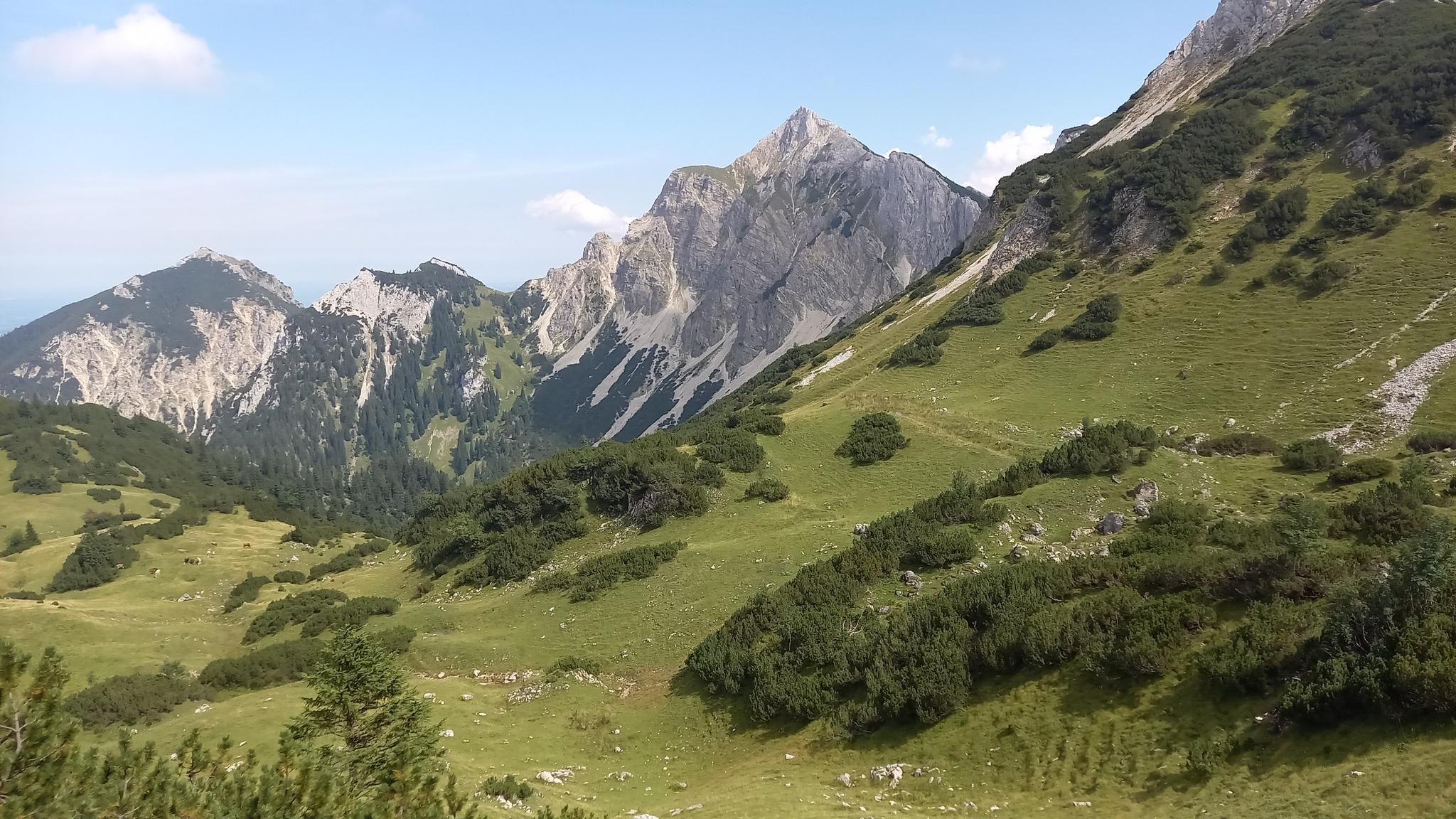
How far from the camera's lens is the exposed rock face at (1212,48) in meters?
107

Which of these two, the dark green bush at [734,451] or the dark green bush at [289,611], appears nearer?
the dark green bush at [289,611]

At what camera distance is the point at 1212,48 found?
116625 millimetres

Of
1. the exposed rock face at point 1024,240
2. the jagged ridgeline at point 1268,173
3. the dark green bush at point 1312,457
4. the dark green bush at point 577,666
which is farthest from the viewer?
the exposed rock face at point 1024,240

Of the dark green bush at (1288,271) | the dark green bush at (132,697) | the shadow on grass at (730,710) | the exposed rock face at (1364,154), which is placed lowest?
the shadow on grass at (730,710)

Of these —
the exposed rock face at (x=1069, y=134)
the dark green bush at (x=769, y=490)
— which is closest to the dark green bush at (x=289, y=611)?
the dark green bush at (x=769, y=490)

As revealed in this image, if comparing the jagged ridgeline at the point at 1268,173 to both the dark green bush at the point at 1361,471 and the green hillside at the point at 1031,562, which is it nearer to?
the green hillside at the point at 1031,562

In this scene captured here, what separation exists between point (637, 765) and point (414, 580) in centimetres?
3109

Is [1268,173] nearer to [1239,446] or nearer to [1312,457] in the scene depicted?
[1239,446]

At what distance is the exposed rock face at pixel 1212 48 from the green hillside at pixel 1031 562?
27910mm

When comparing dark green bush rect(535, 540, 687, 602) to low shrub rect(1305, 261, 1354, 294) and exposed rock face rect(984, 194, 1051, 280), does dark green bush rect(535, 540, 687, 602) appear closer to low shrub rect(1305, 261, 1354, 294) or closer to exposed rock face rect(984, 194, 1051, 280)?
low shrub rect(1305, 261, 1354, 294)

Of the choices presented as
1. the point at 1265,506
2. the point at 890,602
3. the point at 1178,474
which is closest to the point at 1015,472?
the point at 1178,474

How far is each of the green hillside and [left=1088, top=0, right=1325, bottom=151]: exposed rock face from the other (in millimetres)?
27910

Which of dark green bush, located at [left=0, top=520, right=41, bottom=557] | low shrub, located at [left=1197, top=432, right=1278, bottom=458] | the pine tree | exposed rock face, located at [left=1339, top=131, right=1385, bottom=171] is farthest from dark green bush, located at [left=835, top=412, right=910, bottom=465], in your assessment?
dark green bush, located at [left=0, top=520, right=41, bottom=557]

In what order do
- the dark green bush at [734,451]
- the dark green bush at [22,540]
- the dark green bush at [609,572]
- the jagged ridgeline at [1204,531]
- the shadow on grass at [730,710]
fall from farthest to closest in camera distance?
the dark green bush at [22,540], the dark green bush at [734,451], the dark green bush at [609,572], the shadow on grass at [730,710], the jagged ridgeline at [1204,531]
